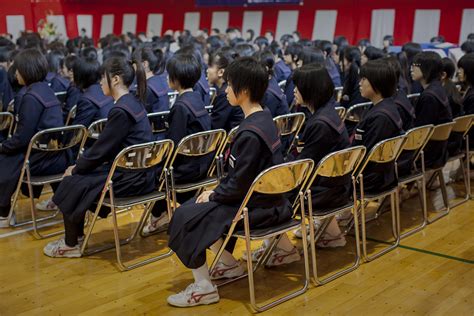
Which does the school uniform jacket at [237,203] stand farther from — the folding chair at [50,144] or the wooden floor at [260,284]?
the folding chair at [50,144]

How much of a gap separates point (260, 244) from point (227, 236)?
1.22 meters

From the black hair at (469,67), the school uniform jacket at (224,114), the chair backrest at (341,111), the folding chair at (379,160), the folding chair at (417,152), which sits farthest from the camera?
the black hair at (469,67)

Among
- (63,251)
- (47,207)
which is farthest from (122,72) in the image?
(47,207)

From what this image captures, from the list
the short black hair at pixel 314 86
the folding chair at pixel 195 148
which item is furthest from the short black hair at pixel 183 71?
the short black hair at pixel 314 86

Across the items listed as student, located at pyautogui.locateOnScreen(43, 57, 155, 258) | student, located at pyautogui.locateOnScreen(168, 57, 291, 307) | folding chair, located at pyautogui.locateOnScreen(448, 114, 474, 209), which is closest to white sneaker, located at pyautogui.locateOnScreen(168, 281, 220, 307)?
student, located at pyautogui.locateOnScreen(168, 57, 291, 307)

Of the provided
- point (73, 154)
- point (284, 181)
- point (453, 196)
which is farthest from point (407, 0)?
point (284, 181)

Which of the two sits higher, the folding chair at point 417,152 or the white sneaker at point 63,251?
the folding chair at point 417,152

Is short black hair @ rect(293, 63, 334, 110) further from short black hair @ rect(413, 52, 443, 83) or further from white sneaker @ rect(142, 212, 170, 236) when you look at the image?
short black hair @ rect(413, 52, 443, 83)

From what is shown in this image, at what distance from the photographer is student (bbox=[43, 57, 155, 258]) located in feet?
14.1

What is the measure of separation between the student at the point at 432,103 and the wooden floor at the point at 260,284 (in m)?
0.66

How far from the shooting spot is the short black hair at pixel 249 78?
368 cm

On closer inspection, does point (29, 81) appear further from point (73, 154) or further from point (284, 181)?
point (284, 181)

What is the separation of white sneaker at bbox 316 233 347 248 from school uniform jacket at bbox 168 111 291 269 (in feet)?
3.28

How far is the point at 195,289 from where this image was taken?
3.74 meters
